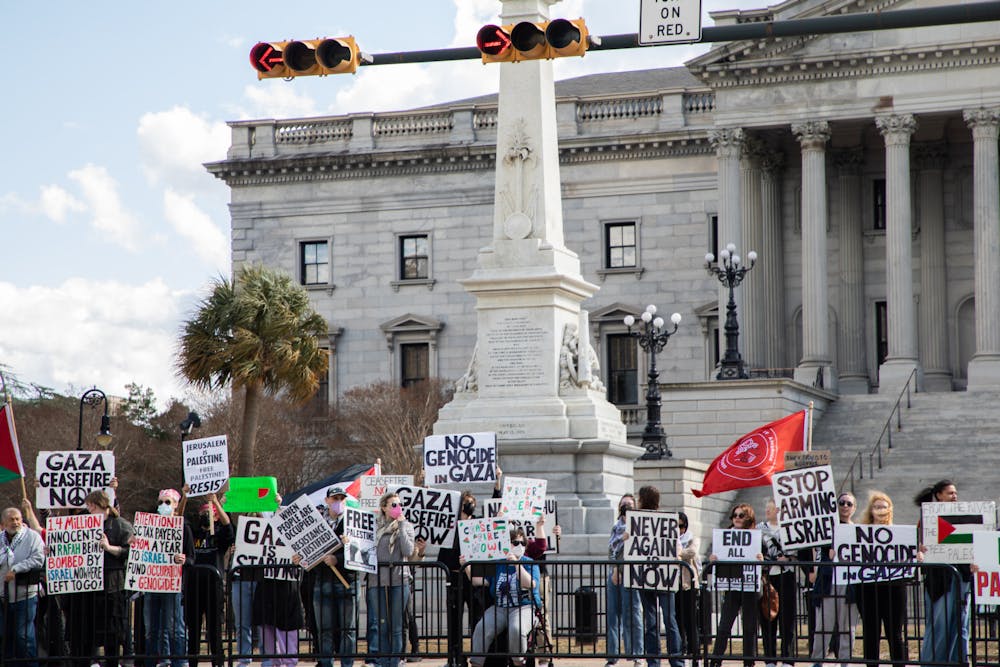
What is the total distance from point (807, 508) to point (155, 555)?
6.22m

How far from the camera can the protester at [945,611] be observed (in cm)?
1555

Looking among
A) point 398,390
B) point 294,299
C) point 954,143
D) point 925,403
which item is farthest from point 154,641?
point 954,143

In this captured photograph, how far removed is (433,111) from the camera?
2512 inches

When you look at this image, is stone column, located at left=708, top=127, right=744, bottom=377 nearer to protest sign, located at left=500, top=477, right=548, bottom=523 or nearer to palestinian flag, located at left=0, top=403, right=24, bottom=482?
protest sign, located at left=500, top=477, right=548, bottom=523

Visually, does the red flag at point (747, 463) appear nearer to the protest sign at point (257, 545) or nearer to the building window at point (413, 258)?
the protest sign at point (257, 545)

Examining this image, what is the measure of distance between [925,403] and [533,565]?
107 ft

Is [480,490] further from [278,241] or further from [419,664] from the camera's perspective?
[278,241]

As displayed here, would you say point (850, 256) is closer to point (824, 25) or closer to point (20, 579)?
point (824, 25)

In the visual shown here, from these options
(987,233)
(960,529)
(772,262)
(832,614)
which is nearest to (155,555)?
(832,614)

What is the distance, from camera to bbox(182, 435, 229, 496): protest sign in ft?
69.6

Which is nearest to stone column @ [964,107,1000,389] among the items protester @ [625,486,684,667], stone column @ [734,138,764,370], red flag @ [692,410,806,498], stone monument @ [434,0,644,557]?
stone column @ [734,138,764,370]

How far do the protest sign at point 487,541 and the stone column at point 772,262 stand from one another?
132 ft

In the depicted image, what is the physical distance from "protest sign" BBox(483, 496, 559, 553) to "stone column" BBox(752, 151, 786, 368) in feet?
116

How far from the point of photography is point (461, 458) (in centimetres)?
2166
